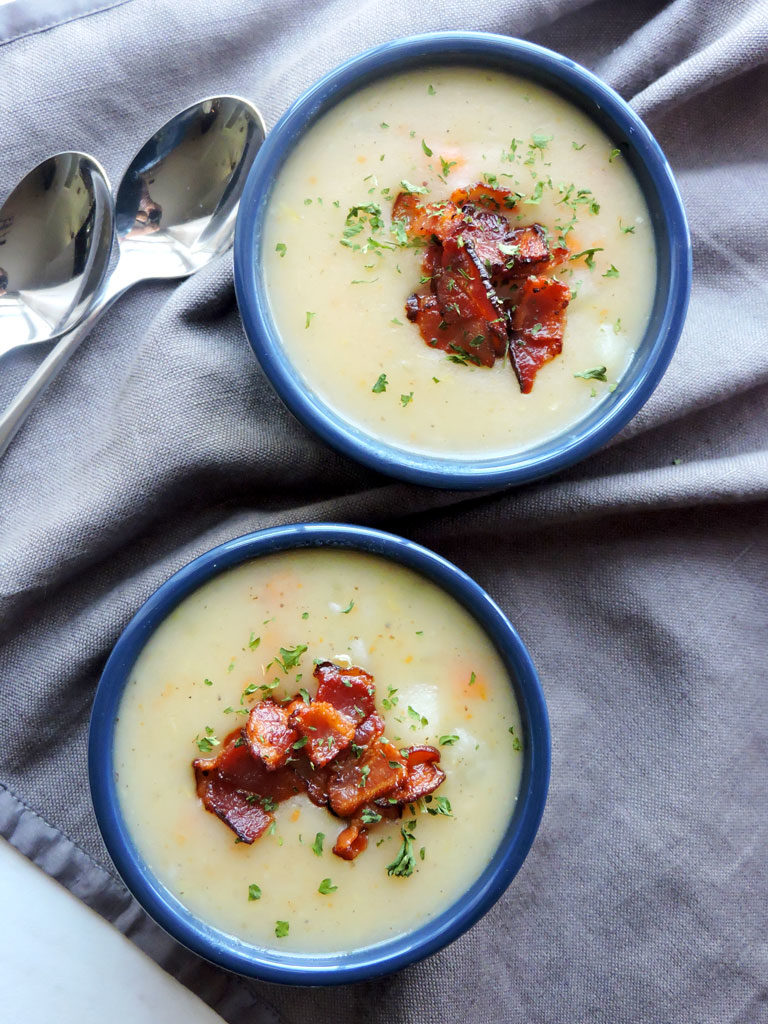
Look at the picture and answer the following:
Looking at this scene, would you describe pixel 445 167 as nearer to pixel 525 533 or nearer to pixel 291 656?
pixel 525 533

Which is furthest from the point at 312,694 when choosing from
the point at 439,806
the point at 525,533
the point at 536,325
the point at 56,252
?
the point at 56,252

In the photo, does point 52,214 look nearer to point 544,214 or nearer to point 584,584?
point 544,214

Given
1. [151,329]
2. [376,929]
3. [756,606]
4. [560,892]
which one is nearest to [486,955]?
[560,892]

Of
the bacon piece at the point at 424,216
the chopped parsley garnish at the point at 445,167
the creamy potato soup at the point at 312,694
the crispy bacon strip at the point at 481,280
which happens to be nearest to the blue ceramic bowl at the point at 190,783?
the creamy potato soup at the point at 312,694

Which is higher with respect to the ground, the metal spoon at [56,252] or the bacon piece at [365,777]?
the metal spoon at [56,252]

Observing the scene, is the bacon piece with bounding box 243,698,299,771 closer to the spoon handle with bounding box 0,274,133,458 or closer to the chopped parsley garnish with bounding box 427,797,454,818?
the chopped parsley garnish with bounding box 427,797,454,818

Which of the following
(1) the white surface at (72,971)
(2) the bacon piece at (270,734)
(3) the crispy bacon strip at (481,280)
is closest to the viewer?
(2) the bacon piece at (270,734)

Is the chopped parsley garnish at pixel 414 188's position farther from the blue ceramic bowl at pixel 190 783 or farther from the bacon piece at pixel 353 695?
the bacon piece at pixel 353 695
